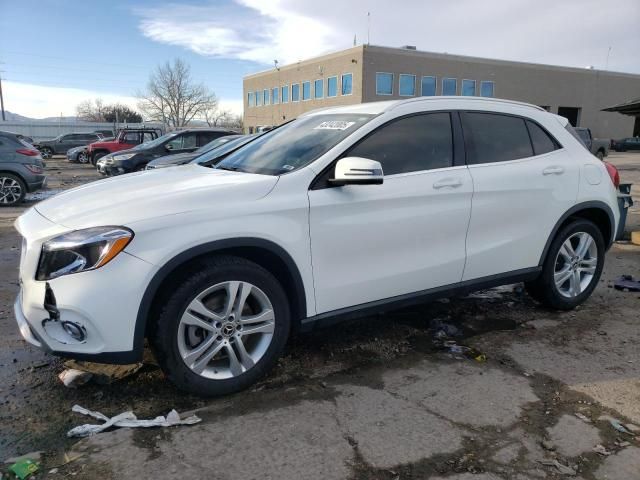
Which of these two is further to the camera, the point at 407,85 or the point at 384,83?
the point at 407,85

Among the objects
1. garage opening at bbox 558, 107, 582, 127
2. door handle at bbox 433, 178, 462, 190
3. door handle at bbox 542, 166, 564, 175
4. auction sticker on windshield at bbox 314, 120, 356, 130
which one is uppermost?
garage opening at bbox 558, 107, 582, 127

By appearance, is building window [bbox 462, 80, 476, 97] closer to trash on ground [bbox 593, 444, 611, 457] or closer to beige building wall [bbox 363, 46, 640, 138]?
beige building wall [bbox 363, 46, 640, 138]

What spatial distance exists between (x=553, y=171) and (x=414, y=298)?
67.6 inches

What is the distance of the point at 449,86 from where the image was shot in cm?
4456

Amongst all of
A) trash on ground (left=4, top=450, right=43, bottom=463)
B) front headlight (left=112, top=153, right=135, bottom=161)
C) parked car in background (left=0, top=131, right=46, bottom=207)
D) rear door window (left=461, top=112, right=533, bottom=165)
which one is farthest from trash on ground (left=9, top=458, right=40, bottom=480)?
front headlight (left=112, top=153, right=135, bottom=161)

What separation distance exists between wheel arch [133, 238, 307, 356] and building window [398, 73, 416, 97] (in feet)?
137

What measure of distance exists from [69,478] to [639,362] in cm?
364

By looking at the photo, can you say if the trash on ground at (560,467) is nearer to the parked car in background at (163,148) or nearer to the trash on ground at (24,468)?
the trash on ground at (24,468)

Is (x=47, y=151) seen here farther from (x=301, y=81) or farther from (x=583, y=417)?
(x=583, y=417)

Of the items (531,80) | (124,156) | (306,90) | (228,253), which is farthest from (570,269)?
(531,80)

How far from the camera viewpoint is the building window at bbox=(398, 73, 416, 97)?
42.3 m

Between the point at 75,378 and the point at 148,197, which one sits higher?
the point at 148,197

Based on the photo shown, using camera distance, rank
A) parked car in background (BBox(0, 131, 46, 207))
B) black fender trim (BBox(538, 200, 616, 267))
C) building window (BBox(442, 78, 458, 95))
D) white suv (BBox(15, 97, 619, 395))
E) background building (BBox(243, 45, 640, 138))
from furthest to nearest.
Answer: building window (BBox(442, 78, 458, 95)) → background building (BBox(243, 45, 640, 138)) → parked car in background (BBox(0, 131, 46, 207)) → black fender trim (BBox(538, 200, 616, 267)) → white suv (BBox(15, 97, 619, 395))

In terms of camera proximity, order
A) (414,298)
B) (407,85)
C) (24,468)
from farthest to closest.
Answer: (407,85) < (414,298) < (24,468)
